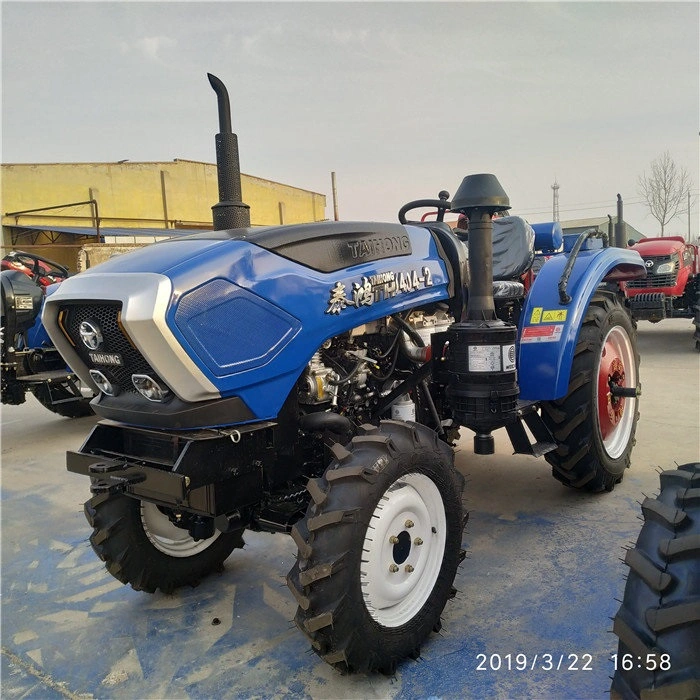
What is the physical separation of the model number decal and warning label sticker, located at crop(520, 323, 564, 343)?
83cm

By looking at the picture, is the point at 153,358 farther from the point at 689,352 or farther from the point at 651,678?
the point at 689,352

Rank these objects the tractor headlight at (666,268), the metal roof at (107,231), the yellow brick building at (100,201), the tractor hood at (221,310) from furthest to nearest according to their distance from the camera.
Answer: the yellow brick building at (100,201)
the metal roof at (107,231)
the tractor headlight at (666,268)
the tractor hood at (221,310)

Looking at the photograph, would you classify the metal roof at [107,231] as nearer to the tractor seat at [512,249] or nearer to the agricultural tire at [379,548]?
the tractor seat at [512,249]

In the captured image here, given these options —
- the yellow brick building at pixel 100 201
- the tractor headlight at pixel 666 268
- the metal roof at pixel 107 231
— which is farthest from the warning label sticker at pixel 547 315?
the yellow brick building at pixel 100 201

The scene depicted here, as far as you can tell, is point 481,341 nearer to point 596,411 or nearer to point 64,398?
point 596,411

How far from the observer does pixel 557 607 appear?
96.0 inches

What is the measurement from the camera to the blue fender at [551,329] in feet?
10.3

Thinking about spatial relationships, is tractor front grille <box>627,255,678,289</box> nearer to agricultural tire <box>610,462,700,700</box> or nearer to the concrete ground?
the concrete ground

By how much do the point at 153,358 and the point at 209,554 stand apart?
4.43ft

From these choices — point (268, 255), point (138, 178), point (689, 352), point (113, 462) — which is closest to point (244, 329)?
point (268, 255)

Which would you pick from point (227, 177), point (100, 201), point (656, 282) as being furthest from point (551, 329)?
point (100, 201)

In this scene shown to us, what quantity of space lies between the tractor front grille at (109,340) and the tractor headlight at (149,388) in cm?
2

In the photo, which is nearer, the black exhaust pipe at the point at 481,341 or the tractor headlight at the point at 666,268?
the black exhaust pipe at the point at 481,341

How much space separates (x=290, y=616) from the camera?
8.27 feet
